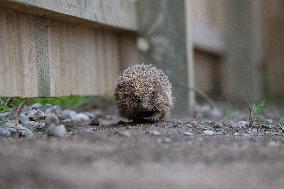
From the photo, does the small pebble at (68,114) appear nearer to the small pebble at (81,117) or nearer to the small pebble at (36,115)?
the small pebble at (81,117)

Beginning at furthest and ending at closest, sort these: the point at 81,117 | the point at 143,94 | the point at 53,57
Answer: the point at 81,117, the point at 143,94, the point at 53,57

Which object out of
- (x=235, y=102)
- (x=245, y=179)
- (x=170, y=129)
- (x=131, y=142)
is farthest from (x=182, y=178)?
(x=235, y=102)

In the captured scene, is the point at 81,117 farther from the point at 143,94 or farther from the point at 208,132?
the point at 208,132

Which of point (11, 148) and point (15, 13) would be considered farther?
point (15, 13)

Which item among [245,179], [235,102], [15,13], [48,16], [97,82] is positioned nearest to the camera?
[245,179]

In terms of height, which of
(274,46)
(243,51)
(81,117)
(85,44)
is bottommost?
(81,117)

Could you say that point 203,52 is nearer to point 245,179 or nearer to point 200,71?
point 200,71

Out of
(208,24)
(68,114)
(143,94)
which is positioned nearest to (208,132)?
(143,94)
